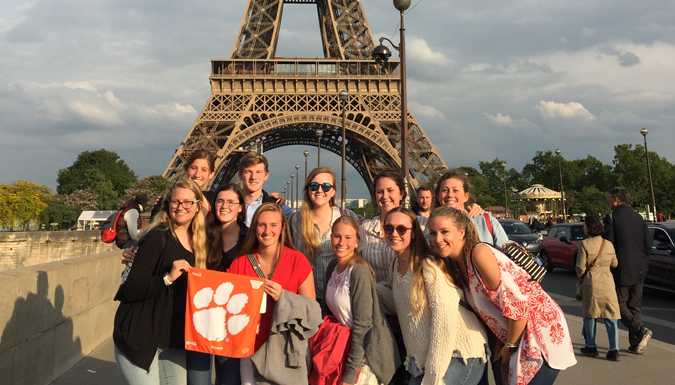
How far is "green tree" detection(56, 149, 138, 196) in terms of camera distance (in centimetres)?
6450

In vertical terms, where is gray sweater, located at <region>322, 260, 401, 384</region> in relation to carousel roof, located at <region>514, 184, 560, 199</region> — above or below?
below

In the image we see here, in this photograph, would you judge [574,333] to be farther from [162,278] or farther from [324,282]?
[162,278]

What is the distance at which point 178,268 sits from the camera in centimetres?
313

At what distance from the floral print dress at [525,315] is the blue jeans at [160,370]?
72.1 inches

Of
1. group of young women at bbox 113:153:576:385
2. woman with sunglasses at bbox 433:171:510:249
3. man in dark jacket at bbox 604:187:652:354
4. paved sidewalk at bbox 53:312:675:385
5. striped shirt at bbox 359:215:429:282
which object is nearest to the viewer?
group of young women at bbox 113:153:576:385

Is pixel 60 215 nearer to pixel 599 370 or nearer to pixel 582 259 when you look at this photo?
pixel 582 259

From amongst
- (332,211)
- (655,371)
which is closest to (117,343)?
(332,211)

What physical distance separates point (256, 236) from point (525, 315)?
5.49ft

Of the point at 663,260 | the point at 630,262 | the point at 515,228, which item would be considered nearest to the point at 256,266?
the point at 630,262

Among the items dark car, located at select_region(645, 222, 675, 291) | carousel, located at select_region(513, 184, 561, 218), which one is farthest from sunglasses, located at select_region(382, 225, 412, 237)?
carousel, located at select_region(513, 184, 561, 218)

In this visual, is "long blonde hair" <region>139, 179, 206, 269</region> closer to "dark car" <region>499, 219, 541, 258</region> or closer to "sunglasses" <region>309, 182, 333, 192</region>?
"sunglasses" <region>309, 182, 333, 192</region>

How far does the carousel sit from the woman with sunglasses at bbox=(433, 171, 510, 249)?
6121cm

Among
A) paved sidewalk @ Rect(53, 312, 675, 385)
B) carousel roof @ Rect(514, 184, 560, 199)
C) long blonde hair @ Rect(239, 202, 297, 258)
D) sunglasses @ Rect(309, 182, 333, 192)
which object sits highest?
carousel roof @ Rect(514, 184, 560, 199)

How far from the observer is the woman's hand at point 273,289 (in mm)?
3150
